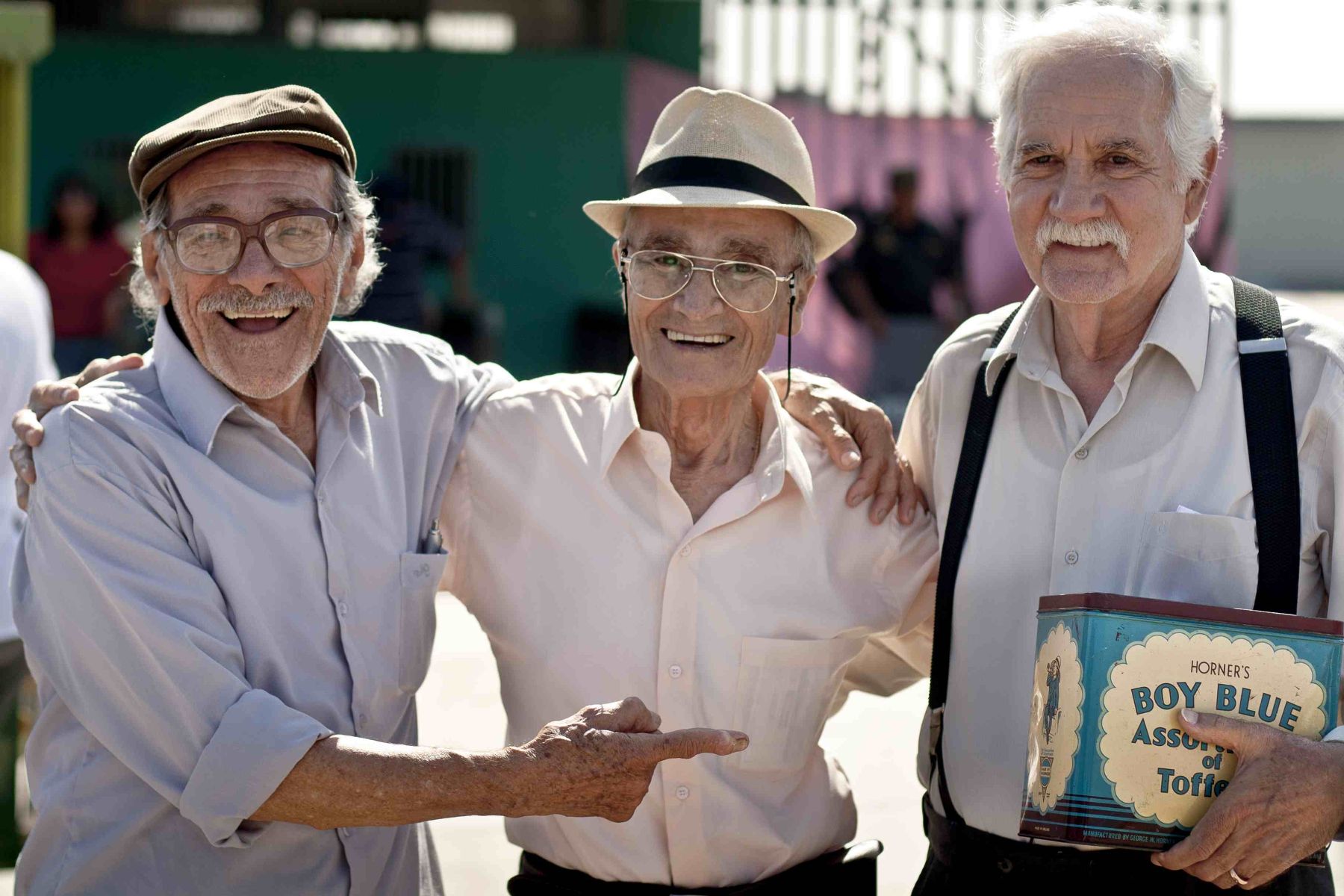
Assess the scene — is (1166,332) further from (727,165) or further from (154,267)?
(154,267)

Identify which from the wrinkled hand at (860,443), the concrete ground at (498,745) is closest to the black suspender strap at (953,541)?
the wrinkled hand at (860,443)

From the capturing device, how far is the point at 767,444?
2.84 metres

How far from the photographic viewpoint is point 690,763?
2.65 m

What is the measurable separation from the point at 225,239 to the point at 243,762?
0.88 meters

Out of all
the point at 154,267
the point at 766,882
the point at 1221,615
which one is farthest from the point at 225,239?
the point at 1221,615

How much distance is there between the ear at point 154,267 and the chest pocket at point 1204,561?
1740 millimetres

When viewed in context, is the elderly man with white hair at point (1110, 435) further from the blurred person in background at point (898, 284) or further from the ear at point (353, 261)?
the blurred person in background at point (898, 284)

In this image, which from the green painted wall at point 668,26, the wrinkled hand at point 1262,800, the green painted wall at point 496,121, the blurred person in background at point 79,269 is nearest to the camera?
the wrinkled hand at point 1262,800

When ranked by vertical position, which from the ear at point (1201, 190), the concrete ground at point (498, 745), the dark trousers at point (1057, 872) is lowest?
the concrete ground at point (498, 745)

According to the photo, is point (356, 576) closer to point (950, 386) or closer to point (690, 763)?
point (690, 763)

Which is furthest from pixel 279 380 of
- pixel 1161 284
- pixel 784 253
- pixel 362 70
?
pixel 362 70

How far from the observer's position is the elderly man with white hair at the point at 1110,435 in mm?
2408

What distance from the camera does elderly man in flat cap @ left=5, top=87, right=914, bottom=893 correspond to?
225 cm

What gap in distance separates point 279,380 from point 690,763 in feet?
3.22
